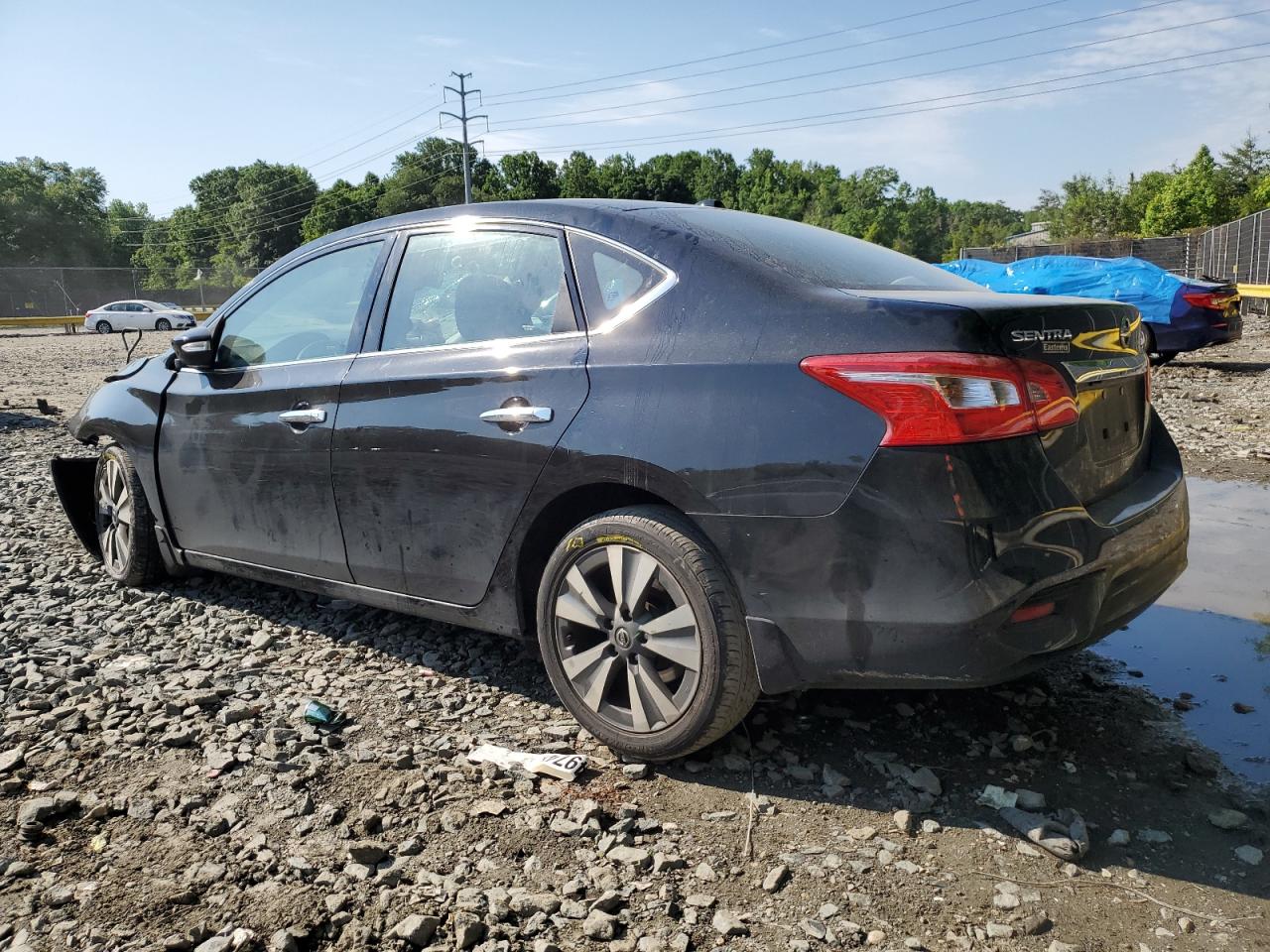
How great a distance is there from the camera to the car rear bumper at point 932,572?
2.42 m

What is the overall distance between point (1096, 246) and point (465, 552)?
47026 mm

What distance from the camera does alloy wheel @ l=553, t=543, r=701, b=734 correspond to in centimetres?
284

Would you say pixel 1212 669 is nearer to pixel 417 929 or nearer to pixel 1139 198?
pixel 417 929

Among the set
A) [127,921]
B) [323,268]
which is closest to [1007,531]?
[127,921]

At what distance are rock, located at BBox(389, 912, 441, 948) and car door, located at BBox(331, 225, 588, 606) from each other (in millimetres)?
1212

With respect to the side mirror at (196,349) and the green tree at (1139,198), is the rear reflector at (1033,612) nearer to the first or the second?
the side mirror at (196,349)

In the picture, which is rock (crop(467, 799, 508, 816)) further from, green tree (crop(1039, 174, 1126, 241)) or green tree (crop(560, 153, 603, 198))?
green tree (crop(560, 153, 603, 198))

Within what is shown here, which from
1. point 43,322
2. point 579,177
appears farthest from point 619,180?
point 43,322

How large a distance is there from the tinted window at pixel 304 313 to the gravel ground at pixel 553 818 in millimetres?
1285

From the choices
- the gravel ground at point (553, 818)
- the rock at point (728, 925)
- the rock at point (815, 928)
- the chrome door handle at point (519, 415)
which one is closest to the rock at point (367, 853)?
the gravel ground at point (553, 818)

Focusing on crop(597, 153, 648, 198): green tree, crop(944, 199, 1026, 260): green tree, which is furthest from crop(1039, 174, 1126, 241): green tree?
crop(597, 153, 648, 198): green tree

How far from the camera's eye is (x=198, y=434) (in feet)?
14.2

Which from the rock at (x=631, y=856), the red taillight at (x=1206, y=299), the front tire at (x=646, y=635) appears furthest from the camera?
the red taillight at (x=1206, y=299)

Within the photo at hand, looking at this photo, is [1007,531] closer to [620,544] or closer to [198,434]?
[620,544]
